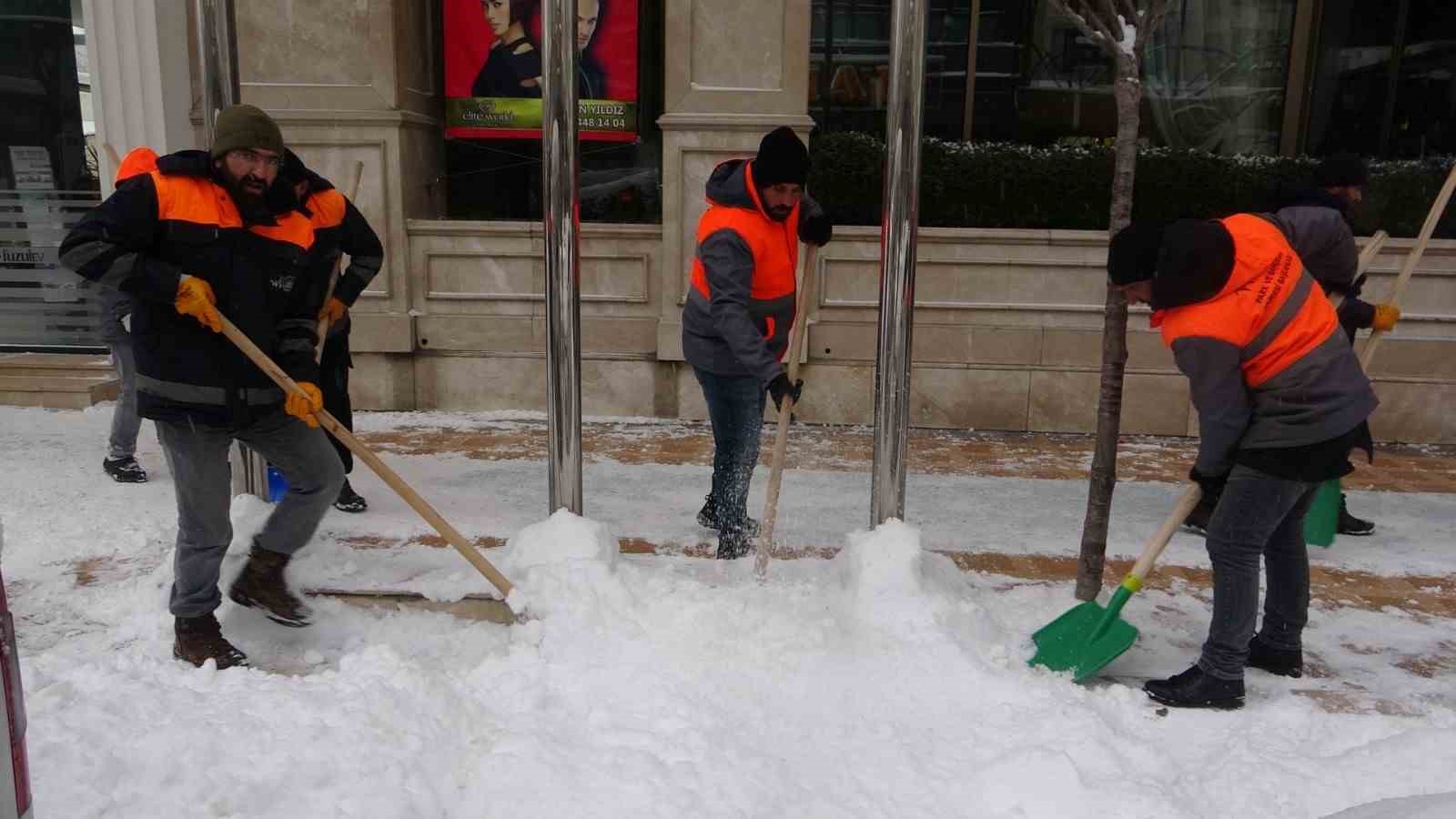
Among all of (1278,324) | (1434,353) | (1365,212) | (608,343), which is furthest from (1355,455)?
(608,343)

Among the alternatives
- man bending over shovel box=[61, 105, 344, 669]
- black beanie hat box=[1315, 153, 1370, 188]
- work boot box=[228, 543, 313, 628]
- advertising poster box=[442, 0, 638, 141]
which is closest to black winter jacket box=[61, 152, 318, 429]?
man bending over shovel box=[61, 105, 344, 669]

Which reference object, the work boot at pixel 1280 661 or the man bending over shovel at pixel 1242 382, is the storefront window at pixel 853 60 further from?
the work boot at pixel 1280 661

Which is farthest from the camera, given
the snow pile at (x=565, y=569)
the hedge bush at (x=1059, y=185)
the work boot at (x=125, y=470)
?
the hedge bush at (x=1059, y=185)

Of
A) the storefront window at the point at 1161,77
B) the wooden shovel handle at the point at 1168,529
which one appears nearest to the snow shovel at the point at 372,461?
the wooden shovel handle at the point at 1168,529

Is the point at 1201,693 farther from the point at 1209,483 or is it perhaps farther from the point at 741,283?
the point at 741,283

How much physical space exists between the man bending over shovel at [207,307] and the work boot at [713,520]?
1922mm

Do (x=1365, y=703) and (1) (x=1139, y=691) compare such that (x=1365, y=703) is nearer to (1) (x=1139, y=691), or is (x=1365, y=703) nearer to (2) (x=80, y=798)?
(1) (x=1139, y=691)

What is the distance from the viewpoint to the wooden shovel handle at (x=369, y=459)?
327 centimetres

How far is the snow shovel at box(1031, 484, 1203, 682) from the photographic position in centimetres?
334

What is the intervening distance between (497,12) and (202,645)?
620 cm

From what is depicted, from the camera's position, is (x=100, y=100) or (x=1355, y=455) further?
(x=1355, y=455)

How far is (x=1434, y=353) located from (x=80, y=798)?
8.36 m

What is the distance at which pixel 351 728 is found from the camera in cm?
278

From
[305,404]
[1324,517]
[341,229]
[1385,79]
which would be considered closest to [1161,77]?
[1385,79]
